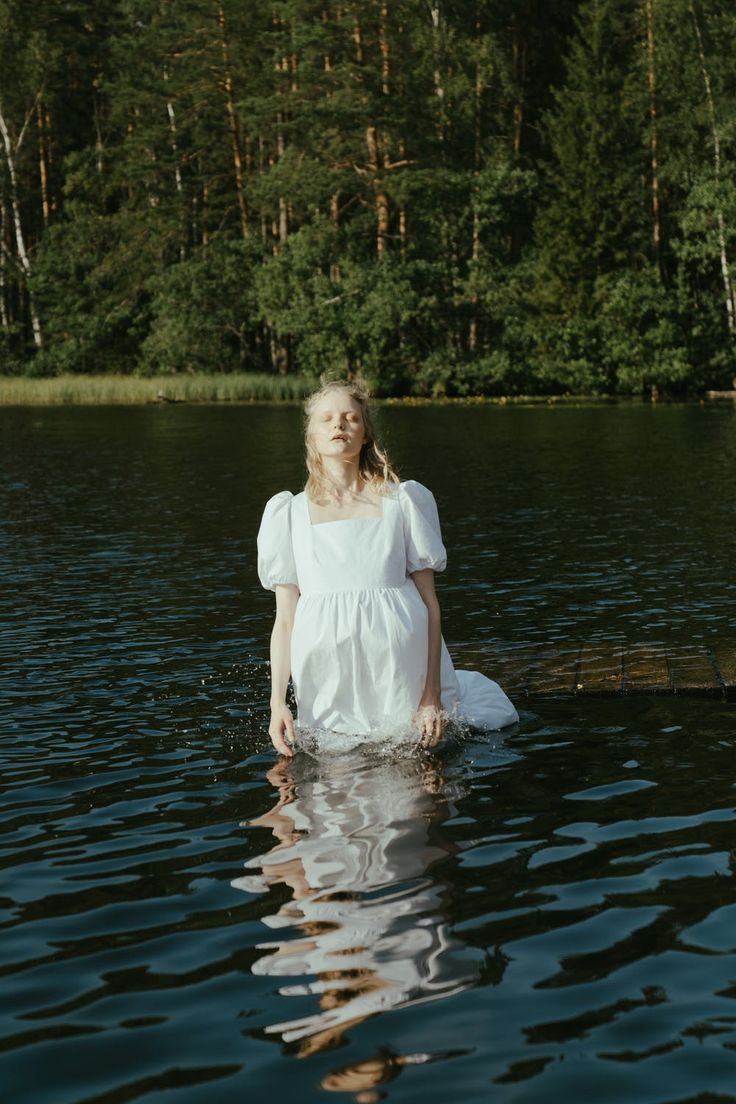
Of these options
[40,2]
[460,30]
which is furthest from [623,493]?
[40,2]

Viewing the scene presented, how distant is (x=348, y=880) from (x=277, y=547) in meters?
2.06

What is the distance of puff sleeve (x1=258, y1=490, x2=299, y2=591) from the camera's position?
7.01 m

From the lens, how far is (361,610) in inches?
270

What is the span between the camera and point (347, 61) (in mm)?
52531

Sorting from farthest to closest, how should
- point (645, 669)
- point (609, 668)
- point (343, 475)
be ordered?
point (609, 668) → point (645, 669) → point (343, 475)

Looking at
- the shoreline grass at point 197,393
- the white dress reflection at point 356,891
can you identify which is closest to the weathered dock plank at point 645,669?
the white dress reflection at point 356,891

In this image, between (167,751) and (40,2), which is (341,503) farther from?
(40,2)

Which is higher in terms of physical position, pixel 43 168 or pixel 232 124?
pixel 43 168

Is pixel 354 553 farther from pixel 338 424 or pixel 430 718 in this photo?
pixel 430 718

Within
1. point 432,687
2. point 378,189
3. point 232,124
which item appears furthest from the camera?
Result: point 232,124

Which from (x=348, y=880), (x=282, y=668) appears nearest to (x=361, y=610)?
(x=282, y=668)

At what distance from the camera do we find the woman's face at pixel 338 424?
22.3 ft

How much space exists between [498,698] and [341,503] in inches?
60.4

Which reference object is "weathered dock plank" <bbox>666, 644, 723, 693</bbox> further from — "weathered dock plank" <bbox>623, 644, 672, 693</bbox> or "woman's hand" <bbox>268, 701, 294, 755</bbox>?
"woman's hand" <bbox>268, 701, 294, 755</bbox>
